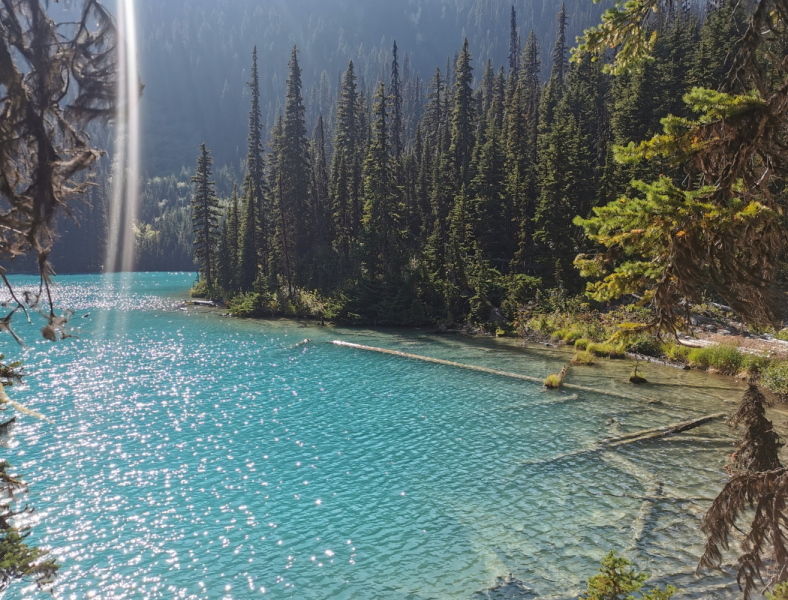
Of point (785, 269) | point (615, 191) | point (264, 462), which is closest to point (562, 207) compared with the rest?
point (615, 191)

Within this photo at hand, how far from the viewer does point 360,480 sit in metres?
15.3

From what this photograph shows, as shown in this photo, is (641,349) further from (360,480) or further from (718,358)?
(360,480)

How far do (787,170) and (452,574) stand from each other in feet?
31.4

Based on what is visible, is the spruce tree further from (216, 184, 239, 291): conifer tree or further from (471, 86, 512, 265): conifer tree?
(471, 86, 512, 265): conifer tree

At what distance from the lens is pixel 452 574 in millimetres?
10500

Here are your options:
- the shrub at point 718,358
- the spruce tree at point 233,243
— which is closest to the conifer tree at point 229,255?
the spruce tree at point 233,243

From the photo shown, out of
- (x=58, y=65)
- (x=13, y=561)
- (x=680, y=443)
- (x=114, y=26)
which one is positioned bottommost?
(x=680, y=443)

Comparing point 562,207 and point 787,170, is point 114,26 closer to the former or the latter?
point 787,170

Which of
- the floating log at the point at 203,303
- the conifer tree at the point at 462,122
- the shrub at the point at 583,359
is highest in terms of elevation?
the conifer tree at the point at 462,122

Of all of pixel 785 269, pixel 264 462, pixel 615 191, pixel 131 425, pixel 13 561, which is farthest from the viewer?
pixel 615 191

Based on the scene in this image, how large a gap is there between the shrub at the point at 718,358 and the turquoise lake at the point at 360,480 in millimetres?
1172

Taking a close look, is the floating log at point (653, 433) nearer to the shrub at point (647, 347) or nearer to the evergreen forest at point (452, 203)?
the shrub at point (647, 347)

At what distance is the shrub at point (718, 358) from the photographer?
25703mm

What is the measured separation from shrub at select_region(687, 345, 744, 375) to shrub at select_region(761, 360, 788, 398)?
2.90m
